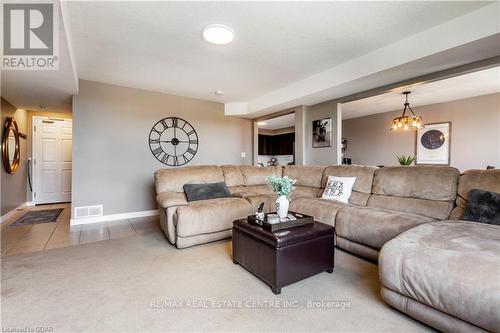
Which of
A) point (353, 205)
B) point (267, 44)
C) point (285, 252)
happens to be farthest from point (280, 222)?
point (267, 44)

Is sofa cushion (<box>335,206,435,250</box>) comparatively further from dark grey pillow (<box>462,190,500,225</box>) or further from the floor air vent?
the floor air vent

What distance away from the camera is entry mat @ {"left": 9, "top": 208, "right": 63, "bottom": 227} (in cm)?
398

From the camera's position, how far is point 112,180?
429 centimetres

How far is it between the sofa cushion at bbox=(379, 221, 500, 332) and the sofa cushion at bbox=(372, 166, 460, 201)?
2.58 ft

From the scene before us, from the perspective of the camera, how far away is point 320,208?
288 cm

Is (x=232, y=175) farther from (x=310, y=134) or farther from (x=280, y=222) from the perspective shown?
(x=280, y=222)

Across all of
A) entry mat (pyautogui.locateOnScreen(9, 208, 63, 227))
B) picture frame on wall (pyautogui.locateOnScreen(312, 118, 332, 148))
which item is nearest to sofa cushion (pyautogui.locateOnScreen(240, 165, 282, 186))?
picture frame on wall (pyautogui.locateOnScreen(312, 118, 332, 148))

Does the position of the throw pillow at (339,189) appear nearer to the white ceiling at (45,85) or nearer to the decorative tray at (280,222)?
the decorative tray at (280,222)

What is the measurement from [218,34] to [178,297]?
2481mm

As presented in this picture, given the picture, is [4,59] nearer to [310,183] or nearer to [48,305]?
[48,305]

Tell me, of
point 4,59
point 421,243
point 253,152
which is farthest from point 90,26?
Result: point 253,152

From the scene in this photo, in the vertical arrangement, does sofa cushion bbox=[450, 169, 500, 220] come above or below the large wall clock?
below

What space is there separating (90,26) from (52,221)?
11.3 ft

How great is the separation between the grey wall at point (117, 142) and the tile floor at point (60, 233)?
454 millimetres
